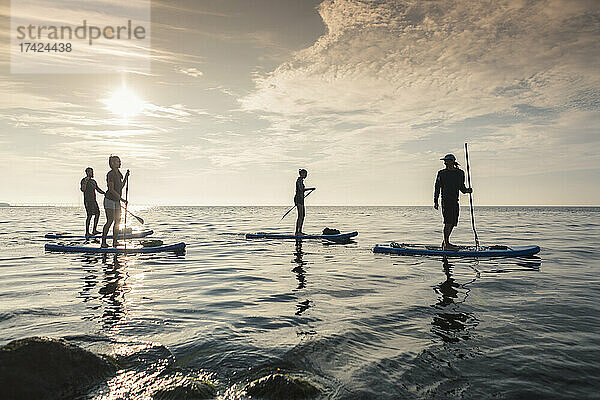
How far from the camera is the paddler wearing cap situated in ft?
44.6

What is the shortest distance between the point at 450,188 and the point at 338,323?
9.16m

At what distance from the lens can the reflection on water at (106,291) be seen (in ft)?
21.8

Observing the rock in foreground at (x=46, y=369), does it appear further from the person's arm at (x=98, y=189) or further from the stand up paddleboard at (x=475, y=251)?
the person's arm at (x=98, y=189)

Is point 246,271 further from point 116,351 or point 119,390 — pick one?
point 119,390

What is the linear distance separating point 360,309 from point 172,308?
3610 mm

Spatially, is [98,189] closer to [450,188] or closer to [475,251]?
[450,188]

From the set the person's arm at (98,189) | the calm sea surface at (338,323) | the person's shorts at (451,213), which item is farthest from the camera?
the person's arm at (98,189)

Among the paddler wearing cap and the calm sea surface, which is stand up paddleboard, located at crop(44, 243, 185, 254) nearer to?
the calm sea surface

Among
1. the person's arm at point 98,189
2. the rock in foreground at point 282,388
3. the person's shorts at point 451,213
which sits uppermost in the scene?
the person's arm at point 98,189

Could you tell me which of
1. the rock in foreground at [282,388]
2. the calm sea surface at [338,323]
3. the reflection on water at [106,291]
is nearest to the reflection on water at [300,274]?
the calm sea surface at [338,323]

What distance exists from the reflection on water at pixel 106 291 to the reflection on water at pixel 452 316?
16.6 feet

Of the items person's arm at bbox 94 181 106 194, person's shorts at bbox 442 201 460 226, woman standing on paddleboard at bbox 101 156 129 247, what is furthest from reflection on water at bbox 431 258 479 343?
person's arm at bbox 94 181 106 194

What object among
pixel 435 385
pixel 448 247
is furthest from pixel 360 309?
pixel 448 247

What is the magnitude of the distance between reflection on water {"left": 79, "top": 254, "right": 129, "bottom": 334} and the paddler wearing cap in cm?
1054
